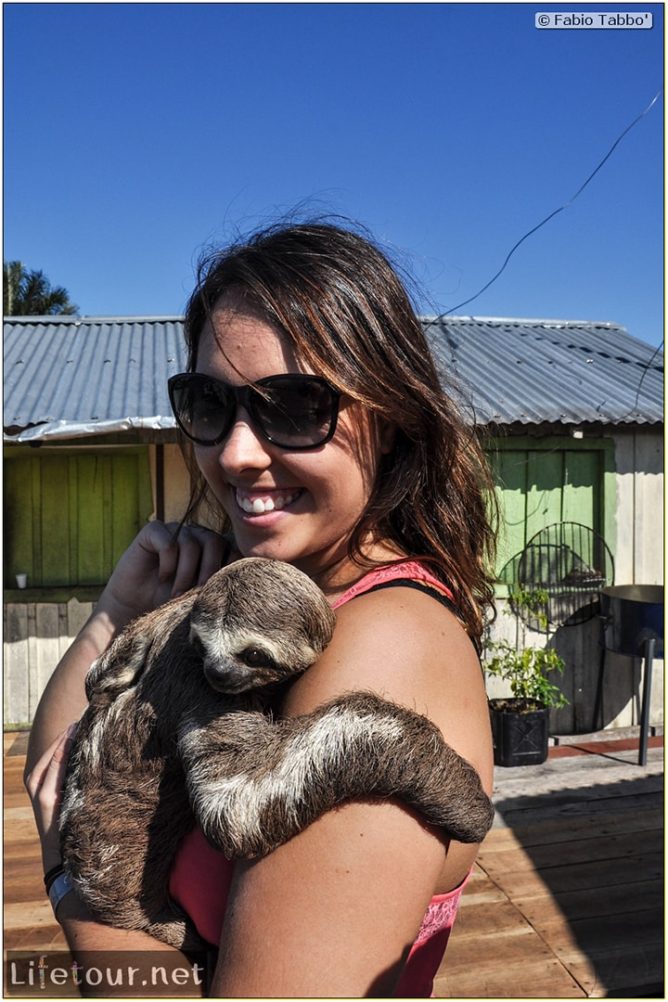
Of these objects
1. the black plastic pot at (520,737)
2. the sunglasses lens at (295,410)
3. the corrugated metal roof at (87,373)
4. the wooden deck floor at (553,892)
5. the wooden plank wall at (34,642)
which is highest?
the corrugated metal roof at (87,373)

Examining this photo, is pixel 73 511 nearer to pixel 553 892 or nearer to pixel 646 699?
pixel 553 892

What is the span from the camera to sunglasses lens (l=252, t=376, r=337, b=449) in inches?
57.1

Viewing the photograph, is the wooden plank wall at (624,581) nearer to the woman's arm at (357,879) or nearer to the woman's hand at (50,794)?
the woman's hand at (50,794)

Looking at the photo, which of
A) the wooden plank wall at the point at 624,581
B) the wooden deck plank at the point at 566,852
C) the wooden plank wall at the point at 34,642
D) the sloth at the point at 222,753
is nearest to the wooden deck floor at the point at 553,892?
the wooden deck plank at the point at 566,852

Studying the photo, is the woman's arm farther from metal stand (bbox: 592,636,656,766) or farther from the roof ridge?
the roof ridge

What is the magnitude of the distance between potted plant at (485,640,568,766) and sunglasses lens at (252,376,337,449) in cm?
597

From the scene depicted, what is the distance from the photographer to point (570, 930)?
14.7ft

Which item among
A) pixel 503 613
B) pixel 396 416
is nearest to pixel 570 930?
pixel 503 613

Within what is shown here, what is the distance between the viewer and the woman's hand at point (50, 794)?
72.0 inches

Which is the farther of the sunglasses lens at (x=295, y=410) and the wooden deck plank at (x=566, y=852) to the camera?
the wooden deck plank at (x=566, y=852)

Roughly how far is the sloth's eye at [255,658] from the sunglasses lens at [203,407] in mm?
484

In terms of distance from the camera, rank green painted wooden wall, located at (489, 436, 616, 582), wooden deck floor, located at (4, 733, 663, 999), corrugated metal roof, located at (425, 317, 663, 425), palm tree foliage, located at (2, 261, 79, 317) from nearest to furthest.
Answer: wooden deck floor, located at (4, 733, 663, 999)
corrugated metal roof, located at (425, 317, 663, 425)
green painted wooden wall, located at (489, 436, 616, 582)
palm tree foliage, located at (2, 261, 79, 317)

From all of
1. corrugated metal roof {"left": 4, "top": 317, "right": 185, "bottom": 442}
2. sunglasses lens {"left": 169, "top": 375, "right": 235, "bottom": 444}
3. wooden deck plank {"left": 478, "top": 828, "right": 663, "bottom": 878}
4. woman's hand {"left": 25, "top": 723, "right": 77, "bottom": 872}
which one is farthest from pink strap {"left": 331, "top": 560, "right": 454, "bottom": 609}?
corrugated metal roof {"left": 4, "top": 317, "right": 185, "bottom": 442}

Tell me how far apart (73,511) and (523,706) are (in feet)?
16.7
